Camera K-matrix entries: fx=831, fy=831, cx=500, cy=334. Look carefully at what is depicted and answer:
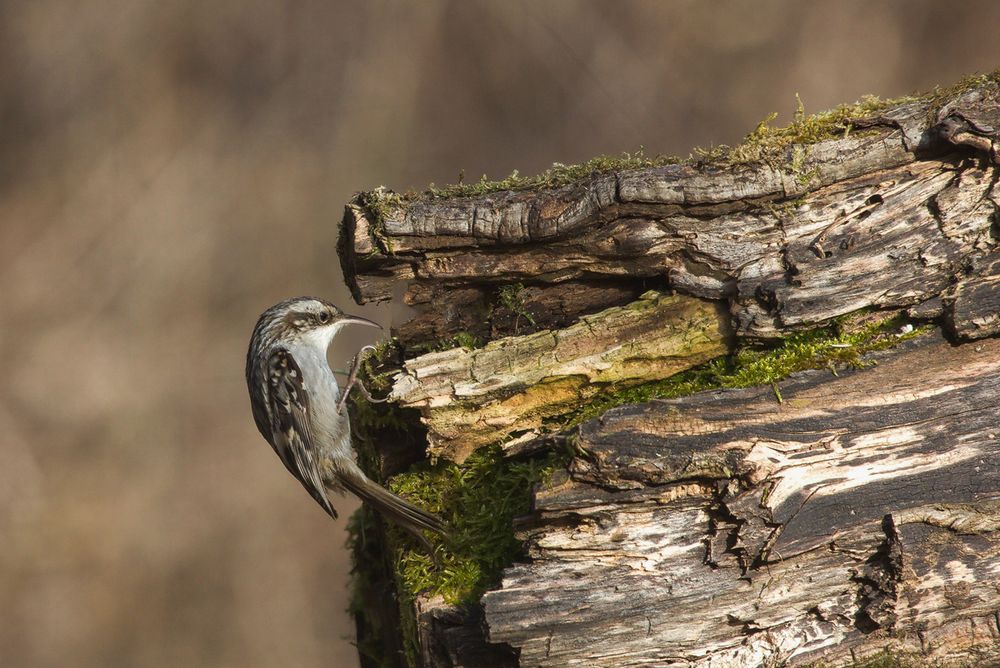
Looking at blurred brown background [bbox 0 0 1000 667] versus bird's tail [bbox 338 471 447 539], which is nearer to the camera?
bird's tail [bbox 338 471 447 539]

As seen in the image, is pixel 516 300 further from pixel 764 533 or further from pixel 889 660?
pixel 889 660

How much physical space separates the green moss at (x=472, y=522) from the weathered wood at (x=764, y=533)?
9.6 inches

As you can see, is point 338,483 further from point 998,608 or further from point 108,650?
point 108,650

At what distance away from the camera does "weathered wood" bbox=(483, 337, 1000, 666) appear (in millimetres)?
2127

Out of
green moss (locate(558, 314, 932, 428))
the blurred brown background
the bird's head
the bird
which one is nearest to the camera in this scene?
green moss (locate(558, 314, 932, 428))

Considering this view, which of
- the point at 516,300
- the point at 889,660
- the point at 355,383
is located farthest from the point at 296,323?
the point at 889,660

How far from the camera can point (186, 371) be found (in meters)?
6.73

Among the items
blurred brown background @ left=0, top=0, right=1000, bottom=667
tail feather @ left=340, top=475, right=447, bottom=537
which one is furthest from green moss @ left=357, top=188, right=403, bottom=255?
blurred brown background @ left=0, top=0, right=1000, bottom=667

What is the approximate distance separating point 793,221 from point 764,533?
0.89 metres

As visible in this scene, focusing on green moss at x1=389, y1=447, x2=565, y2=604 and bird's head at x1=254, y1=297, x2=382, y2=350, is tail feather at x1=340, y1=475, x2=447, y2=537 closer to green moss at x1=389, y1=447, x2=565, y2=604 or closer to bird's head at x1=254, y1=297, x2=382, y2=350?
green moss at x1=389, y1=447, x2=565, y2=604

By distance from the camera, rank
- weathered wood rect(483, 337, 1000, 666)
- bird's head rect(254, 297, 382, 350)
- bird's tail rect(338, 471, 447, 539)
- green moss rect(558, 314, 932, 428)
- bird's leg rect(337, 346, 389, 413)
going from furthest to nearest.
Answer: bird's head rect(254, 297, 382, 350) < bird's leg rect(337, 346, 389, 413) < bird's tail rect(338, 471, 447, 539) < green moss rect(558, 314, 932, 428) < weathered wood rect(483, 337, 1000, 666)

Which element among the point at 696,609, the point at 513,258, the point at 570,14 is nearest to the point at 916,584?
the point at 696,609

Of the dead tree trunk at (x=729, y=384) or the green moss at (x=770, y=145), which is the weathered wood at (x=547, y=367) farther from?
the green moss at (x=770, y=145)

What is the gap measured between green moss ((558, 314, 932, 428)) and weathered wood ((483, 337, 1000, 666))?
9 cm
